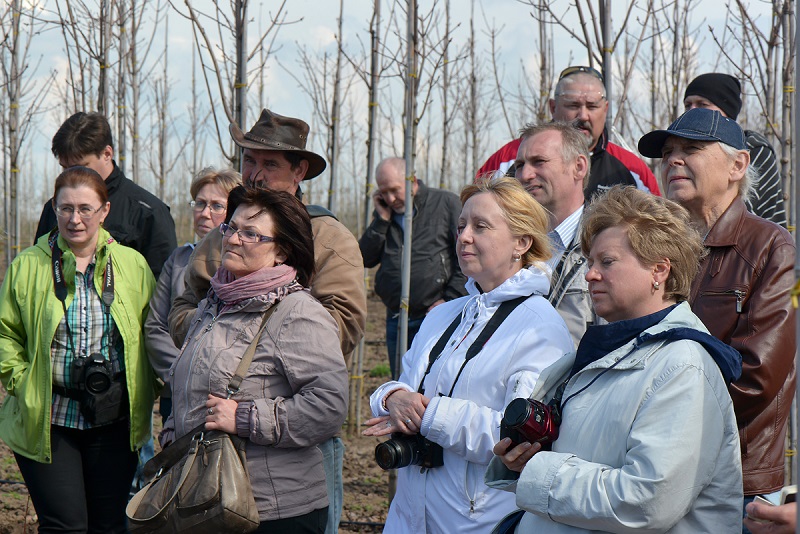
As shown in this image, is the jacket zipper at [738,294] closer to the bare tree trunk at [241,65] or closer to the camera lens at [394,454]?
the camera lens at [394,454]

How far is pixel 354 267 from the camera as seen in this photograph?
3.73 meters

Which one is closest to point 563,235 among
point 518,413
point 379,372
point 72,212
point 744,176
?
point 744,176

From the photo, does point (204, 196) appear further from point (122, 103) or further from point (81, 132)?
point (122, 103)

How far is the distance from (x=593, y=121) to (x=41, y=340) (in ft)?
9.67

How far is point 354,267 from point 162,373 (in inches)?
44.2

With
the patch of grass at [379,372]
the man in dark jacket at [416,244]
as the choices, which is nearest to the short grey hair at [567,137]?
the man in dark jacket at [416,244]

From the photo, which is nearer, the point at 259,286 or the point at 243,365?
the point at 243,365

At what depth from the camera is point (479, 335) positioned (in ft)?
9.50

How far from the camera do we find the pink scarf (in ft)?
10.7

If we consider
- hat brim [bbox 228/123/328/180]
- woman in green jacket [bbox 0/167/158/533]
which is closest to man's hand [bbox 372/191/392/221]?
hat brim [bbox 228/123/328/180]

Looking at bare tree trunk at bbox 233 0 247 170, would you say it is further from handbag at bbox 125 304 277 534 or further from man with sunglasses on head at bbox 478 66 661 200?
handbag at bbox 125 304 277 534

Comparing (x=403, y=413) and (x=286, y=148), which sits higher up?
(x=286, y=148)

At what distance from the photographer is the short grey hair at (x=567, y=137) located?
3605 millimetres

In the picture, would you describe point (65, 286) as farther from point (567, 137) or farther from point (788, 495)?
point (788, 495)
